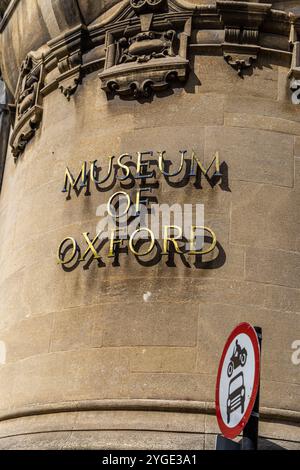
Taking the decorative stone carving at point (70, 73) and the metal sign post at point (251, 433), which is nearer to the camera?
the metal sign post at point (251, 433)

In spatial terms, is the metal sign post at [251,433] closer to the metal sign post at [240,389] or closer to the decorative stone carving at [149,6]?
the metal sign post at [240,389]

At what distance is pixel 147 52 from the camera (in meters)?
16.4

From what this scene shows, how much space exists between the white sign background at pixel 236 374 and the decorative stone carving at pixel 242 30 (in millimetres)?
6821

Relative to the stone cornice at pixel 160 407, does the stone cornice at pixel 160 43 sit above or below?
above

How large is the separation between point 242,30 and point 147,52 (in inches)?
71.7

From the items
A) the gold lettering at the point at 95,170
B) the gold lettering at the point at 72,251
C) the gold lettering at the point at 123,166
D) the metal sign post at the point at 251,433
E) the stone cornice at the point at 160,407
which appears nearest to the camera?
the metal sign post at the point at 251,433

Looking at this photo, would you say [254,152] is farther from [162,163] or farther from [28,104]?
[28,104]

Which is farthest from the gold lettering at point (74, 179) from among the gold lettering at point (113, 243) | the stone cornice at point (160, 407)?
the stone cornice at point (160, 407)

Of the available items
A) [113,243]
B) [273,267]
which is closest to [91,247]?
[113,243]

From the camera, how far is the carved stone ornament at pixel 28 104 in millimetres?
18172

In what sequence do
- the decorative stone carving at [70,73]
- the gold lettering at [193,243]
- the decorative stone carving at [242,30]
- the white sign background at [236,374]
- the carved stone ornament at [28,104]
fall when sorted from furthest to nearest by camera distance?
the carved stone ornament at [28,104]
the decorative stone carving at [70,73]
the decorative stone carving at [242,30]
the gold lettering at [193,243]
the white sign background at [236,374]

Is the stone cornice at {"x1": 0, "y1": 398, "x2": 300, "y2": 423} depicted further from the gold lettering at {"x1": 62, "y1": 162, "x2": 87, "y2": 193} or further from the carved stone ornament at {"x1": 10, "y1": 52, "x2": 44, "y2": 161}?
the carved stone ornament at {"x1": 10, "y1": 52, "x2": 44, "y2": 161}

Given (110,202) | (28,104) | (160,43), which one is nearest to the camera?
(110,202)
